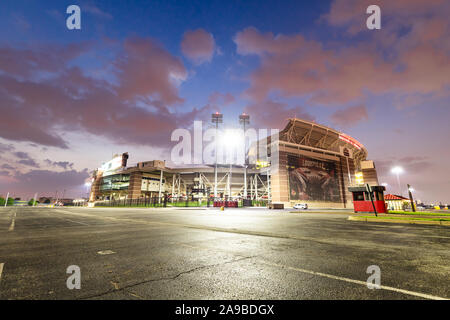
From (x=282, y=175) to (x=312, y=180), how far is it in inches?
474

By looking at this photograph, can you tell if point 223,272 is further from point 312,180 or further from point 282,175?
point 312,180

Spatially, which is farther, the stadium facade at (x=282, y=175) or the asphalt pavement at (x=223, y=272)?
the stadium facade at (x=282, y=175)

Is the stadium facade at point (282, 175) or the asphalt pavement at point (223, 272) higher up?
the stadium facade at point (282, 175)

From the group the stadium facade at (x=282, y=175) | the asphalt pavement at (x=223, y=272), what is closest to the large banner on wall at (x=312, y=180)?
the stadium facade at (x=282, y=175)

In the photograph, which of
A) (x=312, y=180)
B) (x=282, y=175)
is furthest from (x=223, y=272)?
(x=312, y=180)

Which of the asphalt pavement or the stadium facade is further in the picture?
the stadium facade

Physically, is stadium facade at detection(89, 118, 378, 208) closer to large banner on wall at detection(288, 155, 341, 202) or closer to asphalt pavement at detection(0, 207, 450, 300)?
large banner on wall at detection(288, 155, 341, 202)

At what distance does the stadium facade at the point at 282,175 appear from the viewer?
59.2 metres

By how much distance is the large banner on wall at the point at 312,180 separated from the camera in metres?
58.8

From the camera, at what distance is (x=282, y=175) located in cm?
5800

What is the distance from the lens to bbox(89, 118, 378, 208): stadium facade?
59250 millimetres

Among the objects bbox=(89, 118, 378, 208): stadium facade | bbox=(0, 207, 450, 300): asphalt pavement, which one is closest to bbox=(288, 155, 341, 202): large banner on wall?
bbox=(89, 118, 378, 208): stadium facade

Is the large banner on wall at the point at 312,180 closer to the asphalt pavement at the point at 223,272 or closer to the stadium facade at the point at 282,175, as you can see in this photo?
the stadium facade at the point at 282,175
